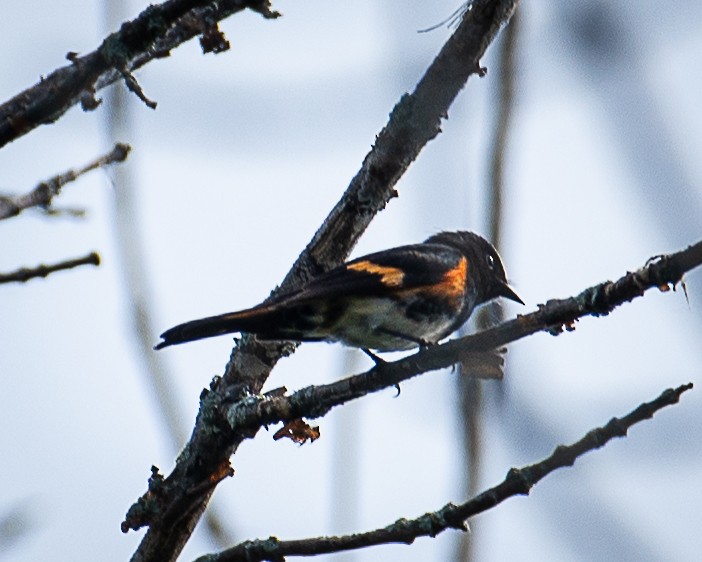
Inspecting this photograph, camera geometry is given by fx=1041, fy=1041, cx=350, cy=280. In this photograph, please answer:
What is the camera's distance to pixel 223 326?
3.78 m

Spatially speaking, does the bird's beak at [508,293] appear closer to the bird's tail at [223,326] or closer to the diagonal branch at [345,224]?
the diagonal branch at [345,224]

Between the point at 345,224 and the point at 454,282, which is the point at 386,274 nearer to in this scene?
the point at 454,282

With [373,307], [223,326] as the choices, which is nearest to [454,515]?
[223,326]

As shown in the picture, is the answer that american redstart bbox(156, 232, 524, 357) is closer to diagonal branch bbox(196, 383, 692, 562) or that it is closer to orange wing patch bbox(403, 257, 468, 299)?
orange wing patch bbox(403, 257, 468, 299)

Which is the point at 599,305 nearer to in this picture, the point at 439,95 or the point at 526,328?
the point at 526,328

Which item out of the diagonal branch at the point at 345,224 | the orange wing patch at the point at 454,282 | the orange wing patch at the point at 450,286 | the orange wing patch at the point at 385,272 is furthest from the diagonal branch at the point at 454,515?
the orange wing patch at the point at 454,282

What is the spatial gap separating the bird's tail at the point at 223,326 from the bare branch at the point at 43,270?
4.79 ft

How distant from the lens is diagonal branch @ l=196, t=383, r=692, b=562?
7.61 ft

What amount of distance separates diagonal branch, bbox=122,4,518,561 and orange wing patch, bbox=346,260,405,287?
388 mm

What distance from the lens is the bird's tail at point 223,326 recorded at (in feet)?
12.1

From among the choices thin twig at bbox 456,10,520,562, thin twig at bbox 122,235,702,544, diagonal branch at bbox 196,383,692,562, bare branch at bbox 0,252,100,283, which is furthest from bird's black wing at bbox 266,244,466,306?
bare branch at bbox 0,252,100,283

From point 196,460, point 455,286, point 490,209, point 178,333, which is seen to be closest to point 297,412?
point 196,460

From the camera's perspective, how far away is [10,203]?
214cm

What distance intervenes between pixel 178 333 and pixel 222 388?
0.87 feet
